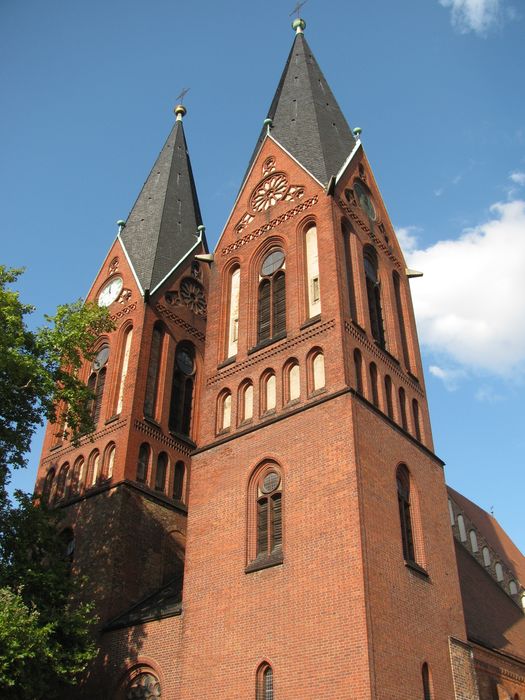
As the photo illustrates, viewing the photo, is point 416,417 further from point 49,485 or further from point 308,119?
point 49,485

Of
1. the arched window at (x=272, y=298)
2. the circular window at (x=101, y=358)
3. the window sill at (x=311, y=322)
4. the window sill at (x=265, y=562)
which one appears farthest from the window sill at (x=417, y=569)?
the circular window at (x=101, y=358)

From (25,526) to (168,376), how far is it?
10.00 meters

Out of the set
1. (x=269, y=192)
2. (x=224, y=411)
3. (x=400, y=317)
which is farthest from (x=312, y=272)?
(x=224, y=411)

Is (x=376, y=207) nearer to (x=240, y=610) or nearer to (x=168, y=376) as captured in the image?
(x=168, y=376)

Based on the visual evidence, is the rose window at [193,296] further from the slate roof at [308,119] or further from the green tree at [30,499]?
the green tree at [30,499]

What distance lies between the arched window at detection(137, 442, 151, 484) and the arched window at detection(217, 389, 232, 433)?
4016mm

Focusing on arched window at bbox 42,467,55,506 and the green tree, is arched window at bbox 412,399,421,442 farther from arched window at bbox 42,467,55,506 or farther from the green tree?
arched window at bbox 42,467,55,506

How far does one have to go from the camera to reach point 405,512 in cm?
1834

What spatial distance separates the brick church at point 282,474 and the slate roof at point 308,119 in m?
0.11

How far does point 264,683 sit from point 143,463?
9.59 m

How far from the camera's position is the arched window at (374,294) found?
21.8 m

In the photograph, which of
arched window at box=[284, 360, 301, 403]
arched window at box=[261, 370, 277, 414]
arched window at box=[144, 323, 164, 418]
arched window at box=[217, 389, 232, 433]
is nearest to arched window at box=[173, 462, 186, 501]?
arched window at box=[144, 323, 164, 418]

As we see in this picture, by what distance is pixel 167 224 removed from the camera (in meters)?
31.0

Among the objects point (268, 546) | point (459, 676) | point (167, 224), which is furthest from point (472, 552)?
point (167, 224)
